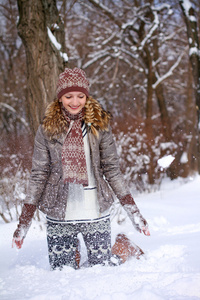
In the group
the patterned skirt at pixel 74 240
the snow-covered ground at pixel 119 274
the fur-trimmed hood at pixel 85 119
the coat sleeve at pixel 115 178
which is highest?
the fur-trimmed hood at pixel 85 119

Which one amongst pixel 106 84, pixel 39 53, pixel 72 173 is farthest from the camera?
pixel 106 84

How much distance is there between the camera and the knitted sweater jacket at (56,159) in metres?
2.12

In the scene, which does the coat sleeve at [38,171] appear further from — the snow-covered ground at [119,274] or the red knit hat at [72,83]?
the snow-covered ground at [119,274]

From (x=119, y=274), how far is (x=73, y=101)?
1.22m

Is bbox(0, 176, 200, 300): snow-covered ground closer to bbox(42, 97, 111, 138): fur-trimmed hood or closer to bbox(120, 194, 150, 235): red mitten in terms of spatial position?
bbox(120, 194, 150, 235): red mitten

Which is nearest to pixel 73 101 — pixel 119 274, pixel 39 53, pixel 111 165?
pixel 111 165

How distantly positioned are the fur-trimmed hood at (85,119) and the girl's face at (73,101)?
0.05 meters

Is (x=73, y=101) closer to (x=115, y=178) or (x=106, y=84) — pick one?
(x=115, y=178)

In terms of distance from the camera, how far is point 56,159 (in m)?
2.15

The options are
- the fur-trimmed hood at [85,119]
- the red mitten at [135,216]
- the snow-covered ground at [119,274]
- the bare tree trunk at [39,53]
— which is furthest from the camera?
the bare tree trunk at [39,53]

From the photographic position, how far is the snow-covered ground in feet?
5.97

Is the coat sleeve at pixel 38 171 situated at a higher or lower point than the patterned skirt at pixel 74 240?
higher

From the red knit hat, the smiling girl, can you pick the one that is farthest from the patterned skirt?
the red knit hat

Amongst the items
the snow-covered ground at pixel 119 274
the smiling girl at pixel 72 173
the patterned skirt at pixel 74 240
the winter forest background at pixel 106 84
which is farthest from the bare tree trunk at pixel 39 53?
the patterned skirt at pixel 74 240
